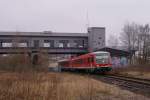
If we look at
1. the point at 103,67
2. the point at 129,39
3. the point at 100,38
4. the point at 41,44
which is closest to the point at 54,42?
the point at 41,44

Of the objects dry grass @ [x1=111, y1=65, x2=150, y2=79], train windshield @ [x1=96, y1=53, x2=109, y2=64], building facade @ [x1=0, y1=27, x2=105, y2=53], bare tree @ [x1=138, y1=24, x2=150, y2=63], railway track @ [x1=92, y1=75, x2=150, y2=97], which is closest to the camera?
railway track @ [x1=92, y1=75, x2=150, y2=97]

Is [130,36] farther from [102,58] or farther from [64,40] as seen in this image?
[102,58]

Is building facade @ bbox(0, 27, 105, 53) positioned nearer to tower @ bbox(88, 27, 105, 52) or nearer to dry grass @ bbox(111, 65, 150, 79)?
tower @ bbox(88, 27, 105, 52)

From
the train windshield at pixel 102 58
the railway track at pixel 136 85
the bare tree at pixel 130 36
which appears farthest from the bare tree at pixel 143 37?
the railway track at pixel 136 85

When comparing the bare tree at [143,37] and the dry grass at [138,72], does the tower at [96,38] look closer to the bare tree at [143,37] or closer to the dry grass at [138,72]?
the bare tree at [143,37]

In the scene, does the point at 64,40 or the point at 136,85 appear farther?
the point at 64,40

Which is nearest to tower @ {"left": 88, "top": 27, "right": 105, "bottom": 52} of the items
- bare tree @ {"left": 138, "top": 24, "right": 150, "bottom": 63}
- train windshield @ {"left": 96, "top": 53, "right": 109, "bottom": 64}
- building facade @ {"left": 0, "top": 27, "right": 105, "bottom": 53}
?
building facade @ {"left": 0, "top": 27, "right": 105, "bottom": 53}

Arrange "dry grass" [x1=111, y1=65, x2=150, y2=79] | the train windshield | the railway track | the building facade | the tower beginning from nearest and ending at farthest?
1. the railway track
2. "dry grass" [x1=111, y1=65, x2=150, y2=79]
3. the train windshield
4. the building facade
5. the tower

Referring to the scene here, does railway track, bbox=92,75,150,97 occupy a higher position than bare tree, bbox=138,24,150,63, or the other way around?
bare tree, bbox=138,24,150,63

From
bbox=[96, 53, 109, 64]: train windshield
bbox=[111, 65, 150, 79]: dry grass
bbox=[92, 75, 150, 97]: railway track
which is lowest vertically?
bbox=[111, 65, 150, 79]: dry grass

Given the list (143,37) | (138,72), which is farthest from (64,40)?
(138,72)

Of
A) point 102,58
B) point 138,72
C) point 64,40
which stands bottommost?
point 138,72

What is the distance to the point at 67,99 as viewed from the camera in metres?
10.1

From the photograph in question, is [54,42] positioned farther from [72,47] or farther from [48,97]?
[48,97]
